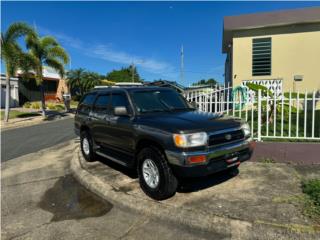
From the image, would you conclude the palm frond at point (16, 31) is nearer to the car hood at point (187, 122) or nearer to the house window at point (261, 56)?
the house window at point (261, 56)

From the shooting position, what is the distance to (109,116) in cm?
621

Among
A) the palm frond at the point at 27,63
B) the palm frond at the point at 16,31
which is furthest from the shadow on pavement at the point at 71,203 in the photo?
the palm frond at the point at 16,31

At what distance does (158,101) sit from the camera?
19.2 feet

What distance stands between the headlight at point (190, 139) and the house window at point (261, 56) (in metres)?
12.9

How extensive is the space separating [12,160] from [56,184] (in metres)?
3.38

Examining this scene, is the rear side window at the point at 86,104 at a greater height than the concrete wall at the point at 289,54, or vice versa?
the concrete wall at the point at 289,54

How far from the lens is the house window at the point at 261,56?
626 inches

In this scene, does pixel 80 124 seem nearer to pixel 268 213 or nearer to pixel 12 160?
pixel 12 160

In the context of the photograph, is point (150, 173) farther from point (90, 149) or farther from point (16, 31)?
point (16, 31)

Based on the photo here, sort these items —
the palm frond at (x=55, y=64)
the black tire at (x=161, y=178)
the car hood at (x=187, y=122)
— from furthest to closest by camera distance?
1. the palm frond at (x=55, y=64)
2. the black tire at (x=161, y=178)
3. the car hood at (x=187, y=122)

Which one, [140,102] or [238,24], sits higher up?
[238,24]

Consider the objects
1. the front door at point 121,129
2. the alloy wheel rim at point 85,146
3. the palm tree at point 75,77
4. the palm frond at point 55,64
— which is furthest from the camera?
the palm tree at point 75,77

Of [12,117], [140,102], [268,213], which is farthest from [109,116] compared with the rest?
[12,117]

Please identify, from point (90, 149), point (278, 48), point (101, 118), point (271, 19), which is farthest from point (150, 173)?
point (271, 19)
